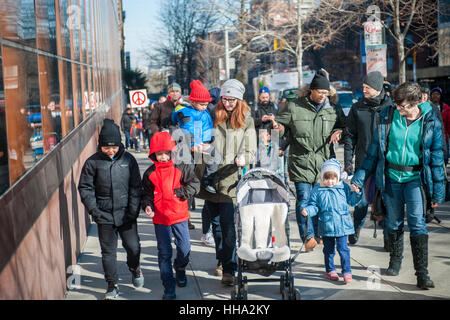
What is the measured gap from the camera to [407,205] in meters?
5.98

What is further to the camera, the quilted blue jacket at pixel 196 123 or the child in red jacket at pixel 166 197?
the quilted blue jacket at pixel 196 123

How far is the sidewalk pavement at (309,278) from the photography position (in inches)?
224

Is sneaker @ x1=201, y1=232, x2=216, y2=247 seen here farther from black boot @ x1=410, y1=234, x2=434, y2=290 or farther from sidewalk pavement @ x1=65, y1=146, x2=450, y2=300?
black boot @ x1=410, y1=234, x2=434, y2=290

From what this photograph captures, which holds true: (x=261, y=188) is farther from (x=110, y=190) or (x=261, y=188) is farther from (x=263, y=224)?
(x=110, y=190)

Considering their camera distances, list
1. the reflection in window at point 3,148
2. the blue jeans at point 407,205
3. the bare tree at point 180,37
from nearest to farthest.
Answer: the reflection in window at point 3,148 < the blue jeans at point 407,205 < the bare tree at point 180,37

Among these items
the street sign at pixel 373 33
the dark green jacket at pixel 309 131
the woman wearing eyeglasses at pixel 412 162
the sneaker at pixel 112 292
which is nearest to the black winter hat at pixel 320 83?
the dark green jacket at pixel 309 131

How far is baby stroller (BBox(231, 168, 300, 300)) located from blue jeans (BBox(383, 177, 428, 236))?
125 cm

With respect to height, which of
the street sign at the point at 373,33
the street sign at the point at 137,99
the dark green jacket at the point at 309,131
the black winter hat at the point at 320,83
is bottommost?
the dark green jacket at the point at 309,131

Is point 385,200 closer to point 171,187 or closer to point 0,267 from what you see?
point 171,187

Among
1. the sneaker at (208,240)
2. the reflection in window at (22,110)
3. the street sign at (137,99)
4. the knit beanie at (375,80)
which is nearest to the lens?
the reflection in window at (22,110)

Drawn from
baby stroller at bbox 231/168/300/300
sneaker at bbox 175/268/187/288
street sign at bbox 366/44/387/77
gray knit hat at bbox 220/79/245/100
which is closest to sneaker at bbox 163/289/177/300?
sneaker at bbox 175/268/187/288

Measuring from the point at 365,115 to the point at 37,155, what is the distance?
4011 mm

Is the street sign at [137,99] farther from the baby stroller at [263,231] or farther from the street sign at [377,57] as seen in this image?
the baby stroller at [263,231]

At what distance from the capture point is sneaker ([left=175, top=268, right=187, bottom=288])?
20.0 ft
